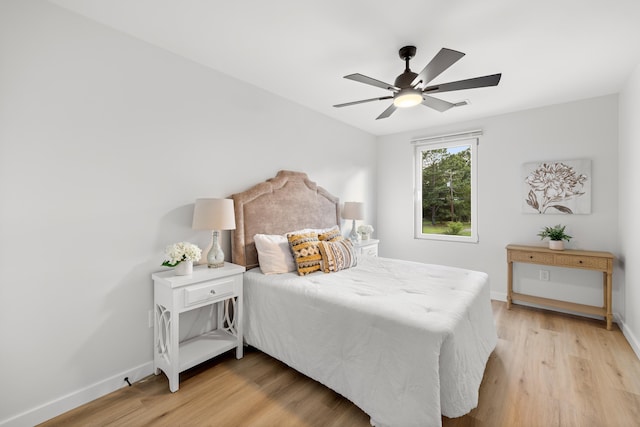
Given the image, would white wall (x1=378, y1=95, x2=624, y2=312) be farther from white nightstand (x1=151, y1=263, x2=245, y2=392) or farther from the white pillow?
white nightstand (x1=151, y1=263, x2=245, y2=392)

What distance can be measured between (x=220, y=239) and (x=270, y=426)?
156 centimetres

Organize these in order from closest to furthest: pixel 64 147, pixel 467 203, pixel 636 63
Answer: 1. pixel 64 147
2. pixel 636 63
3. pixel 467 203

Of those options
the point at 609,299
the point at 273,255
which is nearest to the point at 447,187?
the point at 609,299

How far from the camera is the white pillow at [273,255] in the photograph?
8.56ft

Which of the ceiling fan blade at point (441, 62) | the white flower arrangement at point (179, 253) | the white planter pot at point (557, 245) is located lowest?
the white planter pot at point (557, 245)

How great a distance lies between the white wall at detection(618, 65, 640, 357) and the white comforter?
1.43 metres

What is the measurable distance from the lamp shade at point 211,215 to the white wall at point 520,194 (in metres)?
3.30

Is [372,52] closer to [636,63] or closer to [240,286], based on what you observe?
[240,286]

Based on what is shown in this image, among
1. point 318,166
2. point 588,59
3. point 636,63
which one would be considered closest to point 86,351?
point 318,166

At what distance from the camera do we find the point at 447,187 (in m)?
4.41

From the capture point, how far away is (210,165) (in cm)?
259

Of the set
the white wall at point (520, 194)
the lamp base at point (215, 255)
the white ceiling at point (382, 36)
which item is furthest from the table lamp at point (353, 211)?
the lamp base at point (215, 255)

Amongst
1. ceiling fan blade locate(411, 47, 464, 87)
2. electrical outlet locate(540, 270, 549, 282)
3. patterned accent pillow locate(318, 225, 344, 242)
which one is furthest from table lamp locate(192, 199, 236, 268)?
electrical outlet locate(540, 270, 549, 282)

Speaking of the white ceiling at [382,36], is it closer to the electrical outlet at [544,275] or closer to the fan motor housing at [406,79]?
the fan motor housing at [406,79]
